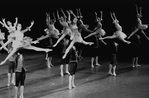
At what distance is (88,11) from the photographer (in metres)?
13.6

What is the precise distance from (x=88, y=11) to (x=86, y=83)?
633 centimetres

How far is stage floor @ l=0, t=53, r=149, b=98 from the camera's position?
273 inches

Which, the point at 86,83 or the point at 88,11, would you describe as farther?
the point at 88,11

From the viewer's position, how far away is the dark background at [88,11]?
499 inches

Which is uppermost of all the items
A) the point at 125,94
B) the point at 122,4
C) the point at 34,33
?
the point at 122,4

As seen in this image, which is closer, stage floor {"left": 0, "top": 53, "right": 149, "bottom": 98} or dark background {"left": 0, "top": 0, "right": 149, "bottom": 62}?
stage floor {"left": 0, "top": 53, "right": 149, "bottom": 98}

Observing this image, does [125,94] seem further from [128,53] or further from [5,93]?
[128,53]

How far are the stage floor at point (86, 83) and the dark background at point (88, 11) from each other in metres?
2.61

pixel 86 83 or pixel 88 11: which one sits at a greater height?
pixel 88 11

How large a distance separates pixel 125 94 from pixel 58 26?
853 centimetres

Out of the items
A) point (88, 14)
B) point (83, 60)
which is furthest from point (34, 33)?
point (83, 60)

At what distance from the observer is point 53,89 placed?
24.2 ft

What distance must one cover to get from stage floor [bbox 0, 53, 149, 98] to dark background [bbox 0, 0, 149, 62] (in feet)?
8.55

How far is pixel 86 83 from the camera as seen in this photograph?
26.4 feet
